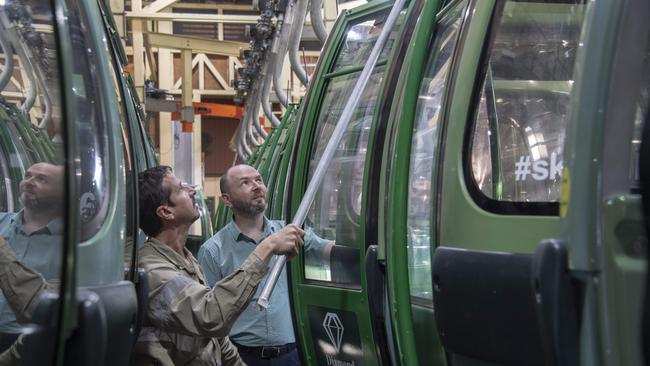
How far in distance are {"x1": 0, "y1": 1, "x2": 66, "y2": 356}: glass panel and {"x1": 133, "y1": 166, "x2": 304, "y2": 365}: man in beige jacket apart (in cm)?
104

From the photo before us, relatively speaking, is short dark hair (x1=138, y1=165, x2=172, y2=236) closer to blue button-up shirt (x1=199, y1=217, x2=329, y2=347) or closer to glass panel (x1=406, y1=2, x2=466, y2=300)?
glass panel (x1=406, y1=2, x2=466, y2=300)

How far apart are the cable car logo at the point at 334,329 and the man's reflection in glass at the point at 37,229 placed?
87.2 inches

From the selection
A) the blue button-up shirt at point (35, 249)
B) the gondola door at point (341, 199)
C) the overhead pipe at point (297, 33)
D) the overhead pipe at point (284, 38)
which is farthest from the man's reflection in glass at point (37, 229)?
the overhead pipe at point (284, 38)

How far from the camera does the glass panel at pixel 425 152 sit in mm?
3297

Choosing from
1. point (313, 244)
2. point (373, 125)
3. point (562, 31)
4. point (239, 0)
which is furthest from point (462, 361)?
point (239, 0)

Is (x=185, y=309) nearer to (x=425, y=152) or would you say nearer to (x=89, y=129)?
(x=89, y=129)

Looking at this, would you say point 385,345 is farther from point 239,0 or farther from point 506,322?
point 239,0

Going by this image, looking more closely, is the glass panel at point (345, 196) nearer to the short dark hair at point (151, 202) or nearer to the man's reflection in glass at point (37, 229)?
the short dark hair at point (151, 202)

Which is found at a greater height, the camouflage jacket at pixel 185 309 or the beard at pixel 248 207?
the beard at pixel 248 207

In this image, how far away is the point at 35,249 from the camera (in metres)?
2.13

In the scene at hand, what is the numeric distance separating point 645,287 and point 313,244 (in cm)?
277

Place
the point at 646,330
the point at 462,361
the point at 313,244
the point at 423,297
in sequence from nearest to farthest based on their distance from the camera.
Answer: the point at 646,330 → the point at 462,361 → the point at 423,297 → the point at 313,244

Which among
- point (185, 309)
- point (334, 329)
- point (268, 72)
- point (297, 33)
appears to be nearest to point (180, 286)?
point (185, 309)

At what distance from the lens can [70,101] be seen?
6.82 ft
